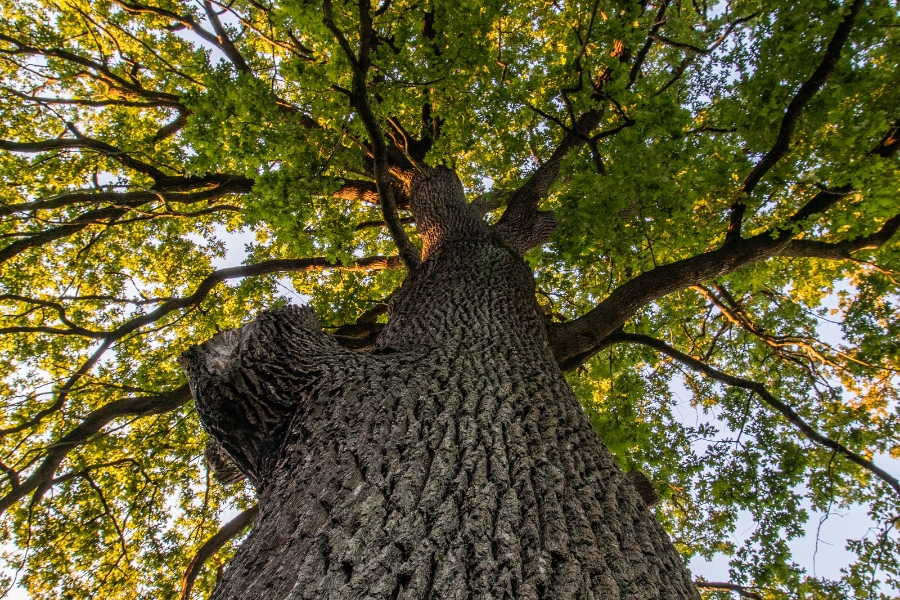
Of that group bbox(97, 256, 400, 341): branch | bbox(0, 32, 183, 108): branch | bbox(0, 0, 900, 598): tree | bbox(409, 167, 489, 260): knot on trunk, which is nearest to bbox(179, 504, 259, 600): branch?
bbox(0, 0, 900, 598): tree

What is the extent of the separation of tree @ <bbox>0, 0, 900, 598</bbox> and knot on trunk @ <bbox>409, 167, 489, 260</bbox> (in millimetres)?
60

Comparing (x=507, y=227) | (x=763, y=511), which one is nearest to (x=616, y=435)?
(x=763, y=511)

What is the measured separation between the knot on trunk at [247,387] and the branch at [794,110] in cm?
418

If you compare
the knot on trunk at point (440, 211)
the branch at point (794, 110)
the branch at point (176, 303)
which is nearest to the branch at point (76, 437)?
the branch at point (176, 303)

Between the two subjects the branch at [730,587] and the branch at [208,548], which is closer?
the branch at [208,548]

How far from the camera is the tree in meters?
1.81

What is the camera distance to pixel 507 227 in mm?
6156

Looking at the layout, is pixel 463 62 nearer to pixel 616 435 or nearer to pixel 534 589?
pixel 616 435

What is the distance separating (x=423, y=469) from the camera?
1827 mm

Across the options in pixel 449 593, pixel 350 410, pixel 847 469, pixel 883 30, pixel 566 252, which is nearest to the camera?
pixel 449 593

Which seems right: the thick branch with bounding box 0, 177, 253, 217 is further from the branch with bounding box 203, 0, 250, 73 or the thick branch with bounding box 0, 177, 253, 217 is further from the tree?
the branch with bounding box 203, 0, 250, 73

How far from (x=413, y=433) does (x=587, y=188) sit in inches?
124

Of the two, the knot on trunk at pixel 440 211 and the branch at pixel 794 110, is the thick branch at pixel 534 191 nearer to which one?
the knot on trunk at pixel 440 211

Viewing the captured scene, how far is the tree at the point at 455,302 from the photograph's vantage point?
181 centimetres
